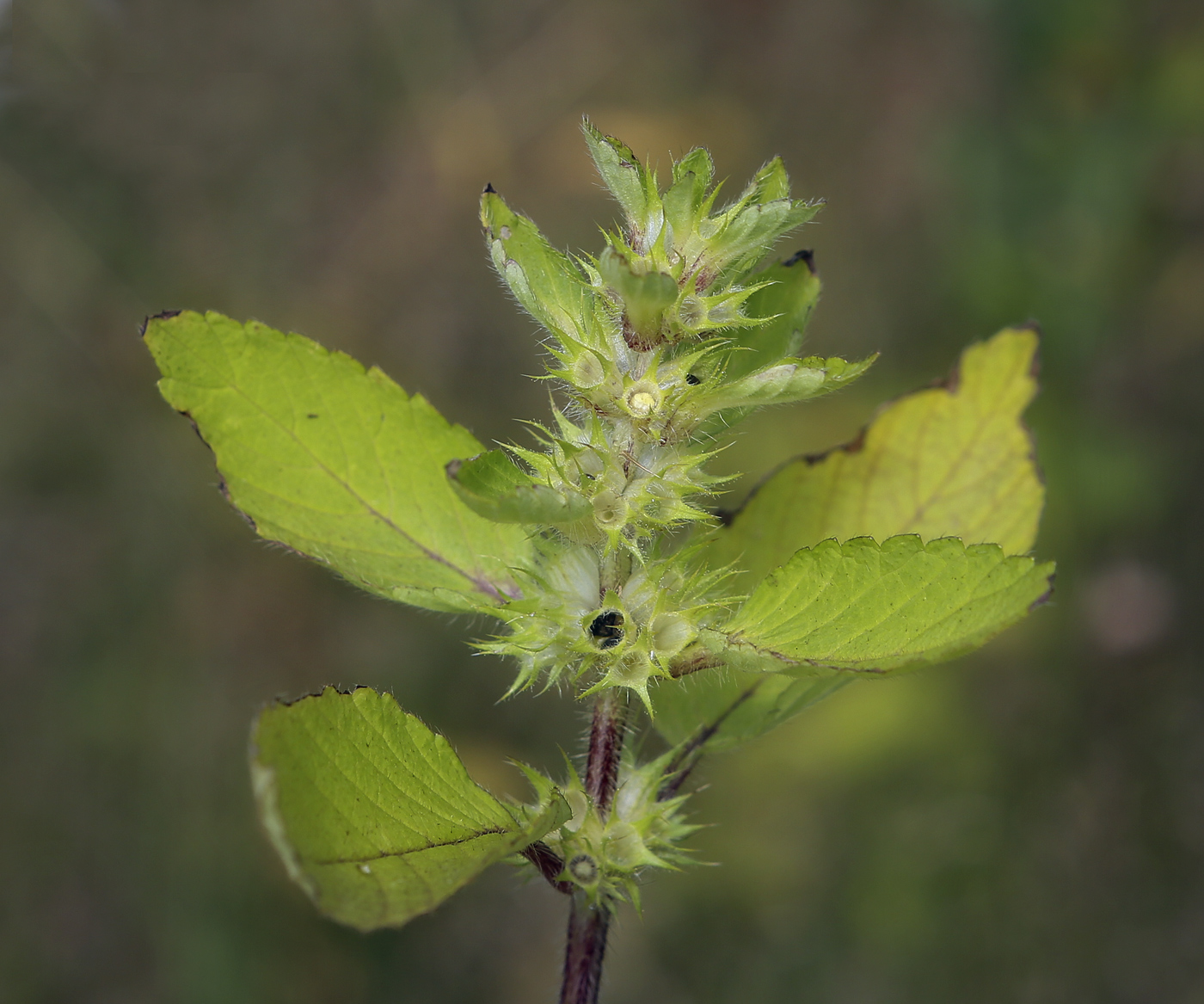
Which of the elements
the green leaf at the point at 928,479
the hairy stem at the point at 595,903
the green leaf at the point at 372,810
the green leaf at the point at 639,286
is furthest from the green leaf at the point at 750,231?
the green leaf at the point at 372,810

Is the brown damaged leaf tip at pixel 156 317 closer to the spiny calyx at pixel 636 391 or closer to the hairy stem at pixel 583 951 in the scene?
the spiny calyx at pixel 636 391

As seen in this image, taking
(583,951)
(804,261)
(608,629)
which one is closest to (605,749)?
(608,629)

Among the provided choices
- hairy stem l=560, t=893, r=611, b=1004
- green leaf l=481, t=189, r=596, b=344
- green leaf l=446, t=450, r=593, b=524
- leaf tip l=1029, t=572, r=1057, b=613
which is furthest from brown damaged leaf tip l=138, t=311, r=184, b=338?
leaf tip l=1029, t=572, r=1057, b=613

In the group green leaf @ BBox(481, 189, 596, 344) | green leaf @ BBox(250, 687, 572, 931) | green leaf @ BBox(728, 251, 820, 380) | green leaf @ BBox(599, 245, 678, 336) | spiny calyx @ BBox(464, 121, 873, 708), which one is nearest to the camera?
green leaf @ BBox(250, 687, 572, 931)

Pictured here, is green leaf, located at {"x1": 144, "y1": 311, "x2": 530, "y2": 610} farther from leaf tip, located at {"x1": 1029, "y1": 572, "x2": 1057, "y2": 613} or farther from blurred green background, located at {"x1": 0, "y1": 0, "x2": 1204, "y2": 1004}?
blurred green background, located at {"x1": 0, "y1": 0, "x2": 1204, "y2": 1004}

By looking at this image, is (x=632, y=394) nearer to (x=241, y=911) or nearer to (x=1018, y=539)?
(x=1018, y=539)

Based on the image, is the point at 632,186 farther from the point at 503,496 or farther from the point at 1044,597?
the point at 1044,597
